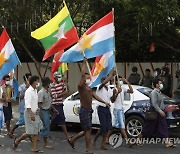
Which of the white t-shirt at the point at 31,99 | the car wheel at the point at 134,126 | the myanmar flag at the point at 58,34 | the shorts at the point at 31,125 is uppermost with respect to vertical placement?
the myanmar flag at the point at 58,34

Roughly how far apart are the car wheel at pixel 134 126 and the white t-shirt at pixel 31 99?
2939 mm

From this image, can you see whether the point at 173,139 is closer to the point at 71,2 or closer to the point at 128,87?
the point at 128,87

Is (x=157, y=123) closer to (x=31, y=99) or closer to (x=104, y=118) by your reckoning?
(x=104, y=118)

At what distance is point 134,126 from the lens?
457 inches

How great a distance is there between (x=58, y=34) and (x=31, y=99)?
194cm

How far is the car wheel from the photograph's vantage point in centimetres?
1150

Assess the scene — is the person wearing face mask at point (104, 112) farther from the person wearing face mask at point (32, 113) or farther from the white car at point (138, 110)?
the person wearing face mask at point (32, 113)

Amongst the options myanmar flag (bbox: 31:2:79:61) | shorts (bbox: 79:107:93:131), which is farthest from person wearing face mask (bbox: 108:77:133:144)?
myanmar flag (bbox: 31:2:79:61)

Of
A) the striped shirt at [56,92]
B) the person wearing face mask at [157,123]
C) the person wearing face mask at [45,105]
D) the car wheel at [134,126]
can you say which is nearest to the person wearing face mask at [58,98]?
the striped shirt at [56,92]

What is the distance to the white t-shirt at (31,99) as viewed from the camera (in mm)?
9664

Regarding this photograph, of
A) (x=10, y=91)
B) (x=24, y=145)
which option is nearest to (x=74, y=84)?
(x=10, y=91)

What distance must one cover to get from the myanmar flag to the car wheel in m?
2.66

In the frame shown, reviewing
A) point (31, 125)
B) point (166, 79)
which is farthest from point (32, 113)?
point (166, 79)

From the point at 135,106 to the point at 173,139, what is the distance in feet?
4.25
